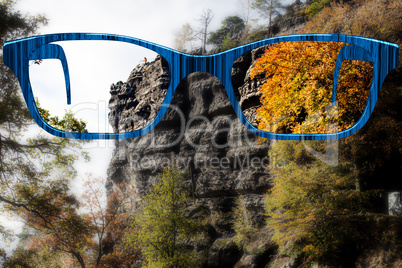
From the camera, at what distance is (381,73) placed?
575 mm

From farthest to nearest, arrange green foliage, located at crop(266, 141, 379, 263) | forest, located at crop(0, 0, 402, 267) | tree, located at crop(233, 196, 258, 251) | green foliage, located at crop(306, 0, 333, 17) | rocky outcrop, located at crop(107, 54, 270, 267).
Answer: rocky outcrop, located at crop(107, 54, 270, 267) < tree, located at crop(233, 196, 258, 251) < green foliage, located at crop(306, 0, 333, 17) < green foliage, located at crop(266, 141, 379, 263) < forest, located at crop(0, 0, 402, 267)

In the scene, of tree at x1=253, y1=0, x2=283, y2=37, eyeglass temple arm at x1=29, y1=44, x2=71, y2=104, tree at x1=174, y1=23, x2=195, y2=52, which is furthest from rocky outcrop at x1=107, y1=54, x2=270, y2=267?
eyeglass temple arm at x1=29, y1=44, x2=71, y2=104

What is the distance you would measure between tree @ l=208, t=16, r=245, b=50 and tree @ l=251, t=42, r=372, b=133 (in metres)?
0.81

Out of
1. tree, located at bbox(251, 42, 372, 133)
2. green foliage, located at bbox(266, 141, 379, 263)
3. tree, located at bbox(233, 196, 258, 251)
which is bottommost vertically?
tree, located at bbox(233, 196, 258, 251)

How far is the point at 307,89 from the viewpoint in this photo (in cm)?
109

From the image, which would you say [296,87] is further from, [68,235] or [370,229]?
[68,235]

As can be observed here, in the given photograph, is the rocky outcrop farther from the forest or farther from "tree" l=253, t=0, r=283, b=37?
"tree" l=253, t=0, r=283, b=37

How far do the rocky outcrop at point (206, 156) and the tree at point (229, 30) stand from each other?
635 millimetres

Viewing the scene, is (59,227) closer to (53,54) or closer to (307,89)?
(53,54)

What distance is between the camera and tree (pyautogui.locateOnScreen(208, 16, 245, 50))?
74.9 inches

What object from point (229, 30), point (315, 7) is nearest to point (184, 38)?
point (229, 30)

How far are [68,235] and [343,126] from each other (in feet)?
3.39

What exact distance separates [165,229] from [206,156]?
36.3 inches

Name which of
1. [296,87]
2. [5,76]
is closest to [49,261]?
[5,76]
